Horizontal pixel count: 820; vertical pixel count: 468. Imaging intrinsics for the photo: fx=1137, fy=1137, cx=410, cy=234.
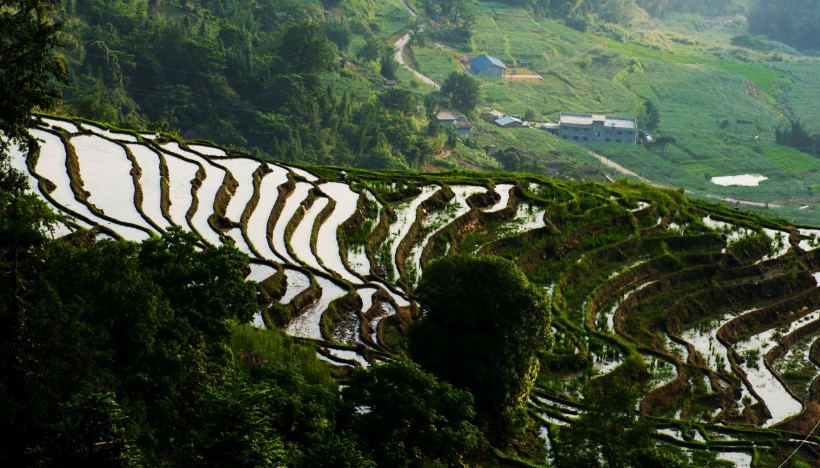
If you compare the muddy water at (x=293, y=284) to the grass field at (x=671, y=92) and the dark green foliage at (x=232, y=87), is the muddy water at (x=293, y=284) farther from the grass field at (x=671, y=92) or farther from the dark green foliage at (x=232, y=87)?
the grass field at (x=671, y=92)

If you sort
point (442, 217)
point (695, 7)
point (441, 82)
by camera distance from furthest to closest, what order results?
point (695, 7), point (441, 82), point (442, 217)

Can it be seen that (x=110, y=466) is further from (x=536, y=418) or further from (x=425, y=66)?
(x=425, y=66)

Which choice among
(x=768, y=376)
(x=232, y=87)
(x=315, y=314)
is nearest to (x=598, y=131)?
(x=232, y=87)

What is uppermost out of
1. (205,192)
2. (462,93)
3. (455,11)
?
(205,192)

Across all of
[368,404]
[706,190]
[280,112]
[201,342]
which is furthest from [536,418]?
[706,190]

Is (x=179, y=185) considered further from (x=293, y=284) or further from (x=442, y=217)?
(x=442, y=217)

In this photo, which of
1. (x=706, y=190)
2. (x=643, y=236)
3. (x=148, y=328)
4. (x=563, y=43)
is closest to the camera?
(x=148, y=328)

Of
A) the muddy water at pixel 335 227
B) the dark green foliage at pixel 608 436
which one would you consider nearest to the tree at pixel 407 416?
the dark green foliage at pixel 608 436
